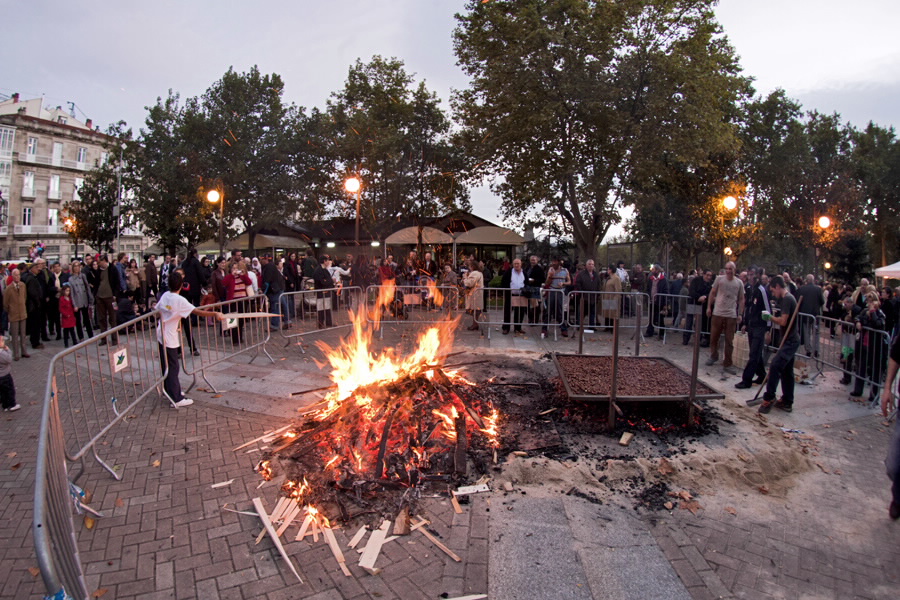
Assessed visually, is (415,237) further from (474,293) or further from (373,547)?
(373,547)

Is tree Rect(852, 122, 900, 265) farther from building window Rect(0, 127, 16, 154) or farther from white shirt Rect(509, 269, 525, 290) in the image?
building window Rect(0, 127, 16, 154)

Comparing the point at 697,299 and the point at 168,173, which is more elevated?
the point at 168,173

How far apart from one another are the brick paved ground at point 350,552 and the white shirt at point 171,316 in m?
1.53

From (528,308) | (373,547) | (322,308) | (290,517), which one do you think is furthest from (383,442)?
(528,308)

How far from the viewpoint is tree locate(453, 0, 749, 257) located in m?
15.9

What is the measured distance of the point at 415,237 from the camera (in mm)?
22547

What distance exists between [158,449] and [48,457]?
246cm

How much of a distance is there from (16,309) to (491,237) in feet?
57.6

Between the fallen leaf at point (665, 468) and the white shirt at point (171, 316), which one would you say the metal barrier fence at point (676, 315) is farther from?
the white shirt at point (171, 316)

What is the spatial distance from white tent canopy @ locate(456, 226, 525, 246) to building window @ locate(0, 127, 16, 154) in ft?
156

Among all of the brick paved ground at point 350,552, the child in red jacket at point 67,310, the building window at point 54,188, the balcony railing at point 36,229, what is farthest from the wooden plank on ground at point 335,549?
the building window at point 54,188

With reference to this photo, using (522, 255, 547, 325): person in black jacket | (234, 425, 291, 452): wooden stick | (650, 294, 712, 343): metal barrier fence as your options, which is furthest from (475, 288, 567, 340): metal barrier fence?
(234, 425, 291, 452): wooden stick

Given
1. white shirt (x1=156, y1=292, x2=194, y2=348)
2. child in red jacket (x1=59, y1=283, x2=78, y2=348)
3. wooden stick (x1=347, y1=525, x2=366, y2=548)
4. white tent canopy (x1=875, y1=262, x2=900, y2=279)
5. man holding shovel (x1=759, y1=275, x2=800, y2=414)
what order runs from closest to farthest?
wooden stick (x1=347, y1=525, x2=366, y2=548) → white shirt (x1=156, y1=292, x2=194, y2=348) → man holding shovel (x1=759, y1=275, x2=800, y2=414) → child in red jacket (x1=59, y1=283, x2=78, y2=348) → white tent canopy (x1=875, y1=262, x2=900, y2=279)

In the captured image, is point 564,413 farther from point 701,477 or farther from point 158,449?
point 158,449
